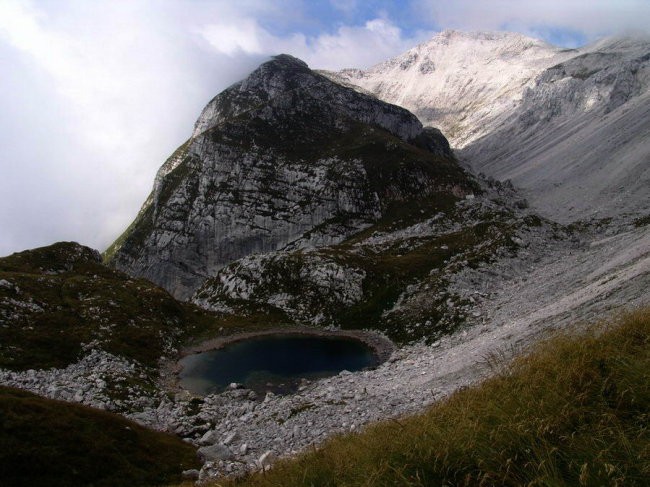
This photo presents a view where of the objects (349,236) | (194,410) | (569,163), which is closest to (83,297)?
(194,410)

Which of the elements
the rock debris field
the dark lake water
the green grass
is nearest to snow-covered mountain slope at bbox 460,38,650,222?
the rock debris field

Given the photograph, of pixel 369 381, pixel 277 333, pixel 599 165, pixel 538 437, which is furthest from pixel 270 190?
pixel 538 437

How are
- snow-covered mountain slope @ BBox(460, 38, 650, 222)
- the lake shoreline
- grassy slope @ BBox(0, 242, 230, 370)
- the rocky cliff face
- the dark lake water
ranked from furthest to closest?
the rocky cliff face < snow-covered mountain slope @ BBox(460, 38, 650, 222) < the lake shoreline < the dark lake water < grassy slope @ BBox(0, 242, 230, 370)

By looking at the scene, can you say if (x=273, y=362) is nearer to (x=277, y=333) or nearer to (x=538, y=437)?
(x=277, y=333)

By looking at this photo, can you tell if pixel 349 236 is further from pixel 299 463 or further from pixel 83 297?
pixel 299 463

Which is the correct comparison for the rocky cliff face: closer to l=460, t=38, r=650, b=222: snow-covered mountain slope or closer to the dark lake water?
l=460, t=38, r=650, b=222: snow-covered mountain slope
